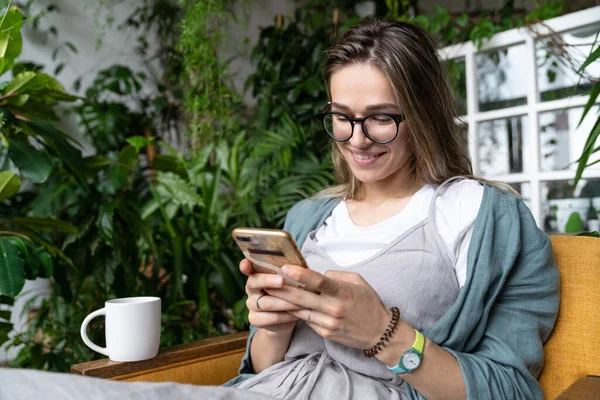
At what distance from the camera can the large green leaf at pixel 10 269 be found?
1287 mm

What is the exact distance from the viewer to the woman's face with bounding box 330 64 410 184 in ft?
3.84

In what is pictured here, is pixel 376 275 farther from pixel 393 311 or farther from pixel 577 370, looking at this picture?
pixel 577 370

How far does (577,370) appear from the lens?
1044 mm

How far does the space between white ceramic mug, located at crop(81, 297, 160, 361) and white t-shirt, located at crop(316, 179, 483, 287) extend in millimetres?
404

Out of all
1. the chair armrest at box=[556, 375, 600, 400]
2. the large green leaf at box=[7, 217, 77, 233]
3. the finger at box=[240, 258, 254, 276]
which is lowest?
the chair armrest at box=[556, 375, 600, 400]

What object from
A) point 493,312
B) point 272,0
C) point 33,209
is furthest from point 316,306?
point 272,0

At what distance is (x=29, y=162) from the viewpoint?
4.71ft

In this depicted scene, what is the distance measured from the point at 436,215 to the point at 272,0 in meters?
3.14

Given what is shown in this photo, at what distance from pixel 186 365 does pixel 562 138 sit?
1770mm

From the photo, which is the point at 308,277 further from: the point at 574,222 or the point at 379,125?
the point at 574,222

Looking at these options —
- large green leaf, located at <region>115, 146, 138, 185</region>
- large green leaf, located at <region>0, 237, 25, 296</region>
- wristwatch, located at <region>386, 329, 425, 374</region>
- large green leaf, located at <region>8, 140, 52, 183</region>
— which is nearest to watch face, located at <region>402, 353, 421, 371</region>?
wristwatch, located at <region>386, 329, 425, 374</region>

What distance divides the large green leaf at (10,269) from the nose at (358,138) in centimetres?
80

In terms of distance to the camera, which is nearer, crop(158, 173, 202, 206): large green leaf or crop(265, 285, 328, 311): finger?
crop(265, 285, 328, 311): finger

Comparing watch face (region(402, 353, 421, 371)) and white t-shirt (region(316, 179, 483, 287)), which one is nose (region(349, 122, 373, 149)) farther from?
watch face (region(402, 353, 421, 371))
